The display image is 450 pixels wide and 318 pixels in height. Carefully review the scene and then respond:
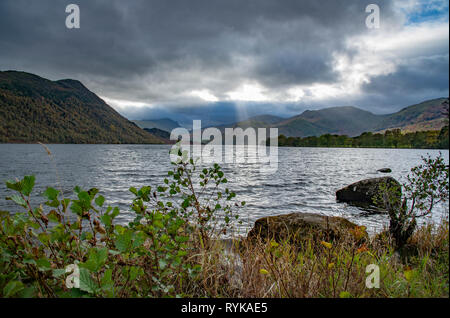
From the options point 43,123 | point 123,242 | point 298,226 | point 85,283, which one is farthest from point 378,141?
point 43,123

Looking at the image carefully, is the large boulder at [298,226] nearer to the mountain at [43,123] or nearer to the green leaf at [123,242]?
the green leaf at [123,242]

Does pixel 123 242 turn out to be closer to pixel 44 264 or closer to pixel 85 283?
pixel 85 283

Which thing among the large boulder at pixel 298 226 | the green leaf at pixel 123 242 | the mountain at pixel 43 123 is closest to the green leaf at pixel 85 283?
the green leaf at pixel 123 242

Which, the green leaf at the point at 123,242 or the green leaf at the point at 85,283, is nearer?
the green leaf at the point at 85,283

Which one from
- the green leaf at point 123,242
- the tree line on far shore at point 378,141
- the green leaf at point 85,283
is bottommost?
the green leaf at point 85,283

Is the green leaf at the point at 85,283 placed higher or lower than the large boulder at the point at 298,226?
higher

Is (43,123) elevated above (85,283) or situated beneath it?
elevated above

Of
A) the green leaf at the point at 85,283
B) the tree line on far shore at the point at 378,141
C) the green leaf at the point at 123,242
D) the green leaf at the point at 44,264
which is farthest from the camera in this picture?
the tree line on far shore at the point at 378,141

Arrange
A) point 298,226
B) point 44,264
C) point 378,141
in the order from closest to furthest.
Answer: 1. point 44,264
2. point 298,226
3. point 378,141

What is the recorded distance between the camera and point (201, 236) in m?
3.83
